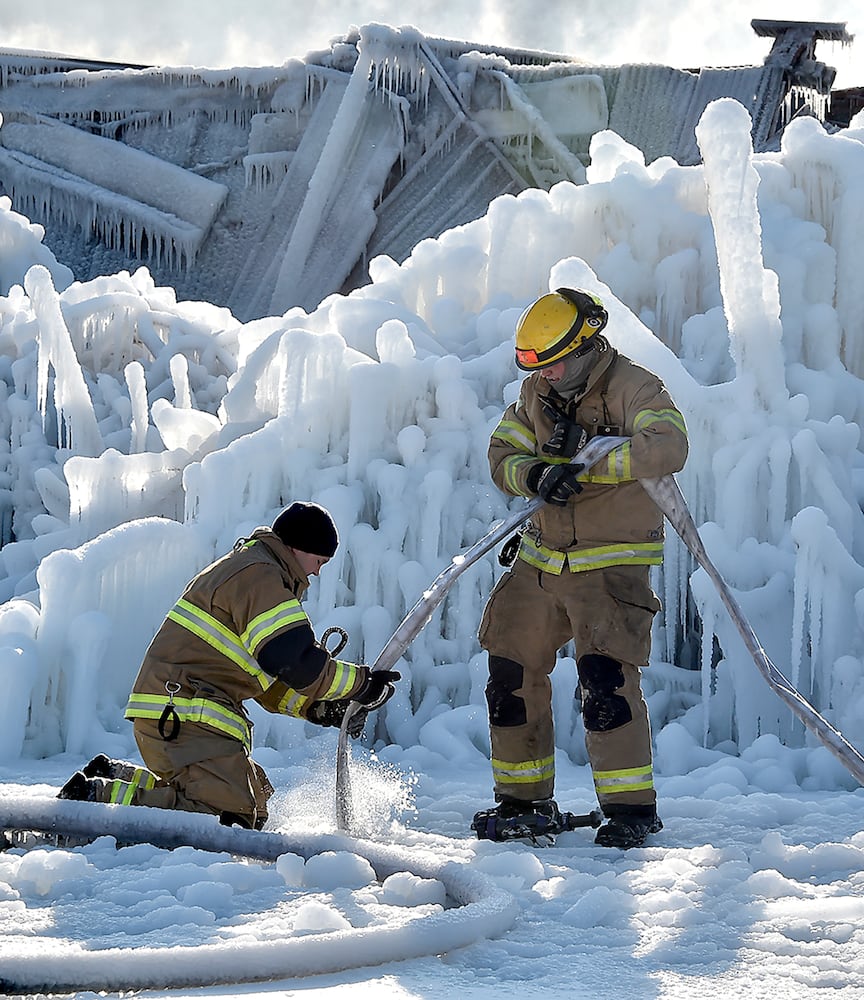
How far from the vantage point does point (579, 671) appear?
14.6ft

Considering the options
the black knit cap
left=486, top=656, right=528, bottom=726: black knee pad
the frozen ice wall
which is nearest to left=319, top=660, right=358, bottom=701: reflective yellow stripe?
the black knit cap

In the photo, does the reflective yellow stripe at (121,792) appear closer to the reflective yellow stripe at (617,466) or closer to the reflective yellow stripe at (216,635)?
the reflective yellow stripe at (216,635)

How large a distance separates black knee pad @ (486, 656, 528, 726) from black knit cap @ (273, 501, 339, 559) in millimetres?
722

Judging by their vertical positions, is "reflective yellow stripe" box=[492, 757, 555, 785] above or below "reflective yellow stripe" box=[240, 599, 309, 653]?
below

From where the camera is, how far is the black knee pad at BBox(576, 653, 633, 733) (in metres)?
4.38

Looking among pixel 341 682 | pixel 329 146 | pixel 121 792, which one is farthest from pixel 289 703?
pixel 329 146

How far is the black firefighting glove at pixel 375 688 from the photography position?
171 inches

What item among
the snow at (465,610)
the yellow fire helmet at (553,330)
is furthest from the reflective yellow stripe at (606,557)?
the snow at (465,610)

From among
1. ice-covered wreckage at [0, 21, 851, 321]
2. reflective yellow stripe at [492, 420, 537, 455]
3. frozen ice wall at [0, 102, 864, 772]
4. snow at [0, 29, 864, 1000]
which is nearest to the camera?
snow at [0, 29, 864, 1000]

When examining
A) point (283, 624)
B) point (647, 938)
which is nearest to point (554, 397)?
point (283, 624)

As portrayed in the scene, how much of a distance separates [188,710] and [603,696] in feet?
4.27

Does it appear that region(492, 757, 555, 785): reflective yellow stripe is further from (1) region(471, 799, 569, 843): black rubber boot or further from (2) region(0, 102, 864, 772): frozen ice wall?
(2) region(0, 102, 864, 772): frozen ice wall

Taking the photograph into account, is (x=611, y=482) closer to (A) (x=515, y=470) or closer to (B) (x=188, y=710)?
(A) (x=515, y=470)

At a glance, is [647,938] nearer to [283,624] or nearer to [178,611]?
[283,624]
